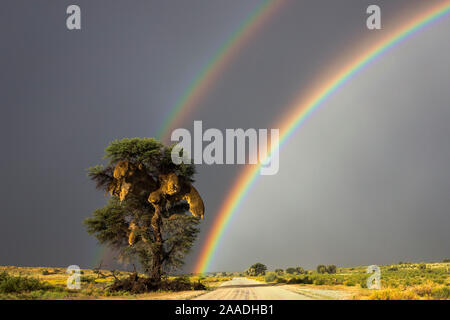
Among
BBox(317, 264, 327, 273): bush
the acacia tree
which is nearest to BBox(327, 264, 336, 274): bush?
BBox(317, 264, 327, 273): bush

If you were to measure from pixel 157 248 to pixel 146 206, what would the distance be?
5.60 metres

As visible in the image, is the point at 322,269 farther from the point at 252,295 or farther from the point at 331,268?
the point at 252,295

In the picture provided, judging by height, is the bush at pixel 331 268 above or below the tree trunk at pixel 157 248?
below

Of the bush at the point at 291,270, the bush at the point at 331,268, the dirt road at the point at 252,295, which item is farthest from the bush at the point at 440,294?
the bush at the point at 291,270

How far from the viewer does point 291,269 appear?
15050 cm

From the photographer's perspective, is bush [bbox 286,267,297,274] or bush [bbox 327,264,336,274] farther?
bush [bbox 286,267,297,274]

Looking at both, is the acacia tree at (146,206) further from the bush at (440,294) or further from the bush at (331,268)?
the bush at (331,268)

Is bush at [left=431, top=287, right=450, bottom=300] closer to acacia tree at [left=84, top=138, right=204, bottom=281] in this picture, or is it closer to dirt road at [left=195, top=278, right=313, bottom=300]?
dirt road at [left=195, top=278, right=313, bottom=300]

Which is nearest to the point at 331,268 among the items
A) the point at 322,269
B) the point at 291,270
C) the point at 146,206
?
the point at 322,269

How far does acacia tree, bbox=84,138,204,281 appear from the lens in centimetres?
3566

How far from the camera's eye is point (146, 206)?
38.8 meters

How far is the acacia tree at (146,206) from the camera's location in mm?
35656
